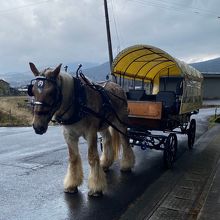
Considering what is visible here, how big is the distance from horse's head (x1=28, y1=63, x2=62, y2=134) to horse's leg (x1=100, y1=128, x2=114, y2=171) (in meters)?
2.48

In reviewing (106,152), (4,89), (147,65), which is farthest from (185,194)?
(4,89)

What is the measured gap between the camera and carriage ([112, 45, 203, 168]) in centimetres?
832

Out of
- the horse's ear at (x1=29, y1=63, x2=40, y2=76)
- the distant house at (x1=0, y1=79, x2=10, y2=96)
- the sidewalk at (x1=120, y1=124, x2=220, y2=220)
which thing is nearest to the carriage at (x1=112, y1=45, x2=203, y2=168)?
the sidewalk at (x1=120, y1=124, x2=220, y2=220)

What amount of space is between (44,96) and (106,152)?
9.36 feet

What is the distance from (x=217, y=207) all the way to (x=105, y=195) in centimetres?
180

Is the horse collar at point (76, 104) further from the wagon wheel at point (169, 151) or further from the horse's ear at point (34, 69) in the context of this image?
the wagon wheel at point (169, 151)

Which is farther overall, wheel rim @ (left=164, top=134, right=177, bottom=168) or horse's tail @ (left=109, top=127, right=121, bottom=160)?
wheel rim @ (left=164, top=134, right=177, bottom=168)

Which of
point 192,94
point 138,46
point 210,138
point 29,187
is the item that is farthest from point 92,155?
point 210,138

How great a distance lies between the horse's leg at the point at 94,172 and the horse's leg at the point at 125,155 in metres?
1.63

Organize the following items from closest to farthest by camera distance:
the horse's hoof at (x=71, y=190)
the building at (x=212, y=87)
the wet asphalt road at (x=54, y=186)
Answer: the wet asphalt road at (x=54, y=186) < the horse's hoof at (x=71, y=190) < the building at (x=212, y=87)

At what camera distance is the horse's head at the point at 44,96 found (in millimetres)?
5125

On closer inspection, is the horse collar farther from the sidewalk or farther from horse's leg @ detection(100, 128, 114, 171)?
horse's leg @ detection(100, 128, 114, 171)

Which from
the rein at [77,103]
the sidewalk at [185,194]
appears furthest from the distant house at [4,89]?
the rein at [77,103]

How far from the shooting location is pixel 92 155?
6055 millimetres
